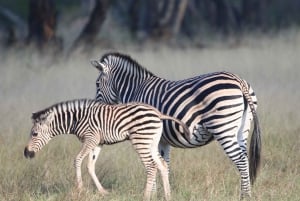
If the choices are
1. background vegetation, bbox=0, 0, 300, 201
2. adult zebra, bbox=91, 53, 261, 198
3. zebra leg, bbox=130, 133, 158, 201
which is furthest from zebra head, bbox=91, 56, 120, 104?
zebra leg, bbox=130, 133, 158, 201

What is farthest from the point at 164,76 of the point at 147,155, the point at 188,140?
the point at 147,155

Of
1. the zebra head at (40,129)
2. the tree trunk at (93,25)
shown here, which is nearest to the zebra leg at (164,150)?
the zebra head at (40,129)

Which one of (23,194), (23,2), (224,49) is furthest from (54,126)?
(23,2)

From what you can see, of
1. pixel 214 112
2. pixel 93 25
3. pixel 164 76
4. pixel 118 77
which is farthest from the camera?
pixel 93 25

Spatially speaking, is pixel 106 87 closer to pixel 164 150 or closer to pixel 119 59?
pixel 119 59

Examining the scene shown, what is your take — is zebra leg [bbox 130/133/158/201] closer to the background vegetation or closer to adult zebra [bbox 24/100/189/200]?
adult zebra [bbox 24/100/189/200]

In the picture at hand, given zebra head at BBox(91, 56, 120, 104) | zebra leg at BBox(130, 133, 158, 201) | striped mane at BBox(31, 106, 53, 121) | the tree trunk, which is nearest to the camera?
zebra leg at BBox(130, 133, 158, 201)

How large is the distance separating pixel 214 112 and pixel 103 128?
3.48ft

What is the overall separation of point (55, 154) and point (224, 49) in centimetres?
1097

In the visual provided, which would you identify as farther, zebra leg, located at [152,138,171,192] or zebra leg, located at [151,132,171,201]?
zebra leg, located at [152,138,171,192]

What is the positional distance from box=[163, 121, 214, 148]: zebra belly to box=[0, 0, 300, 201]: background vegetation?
44 centimetres

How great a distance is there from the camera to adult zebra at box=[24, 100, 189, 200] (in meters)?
7.52

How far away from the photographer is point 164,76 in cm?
1590

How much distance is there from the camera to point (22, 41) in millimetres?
21094
